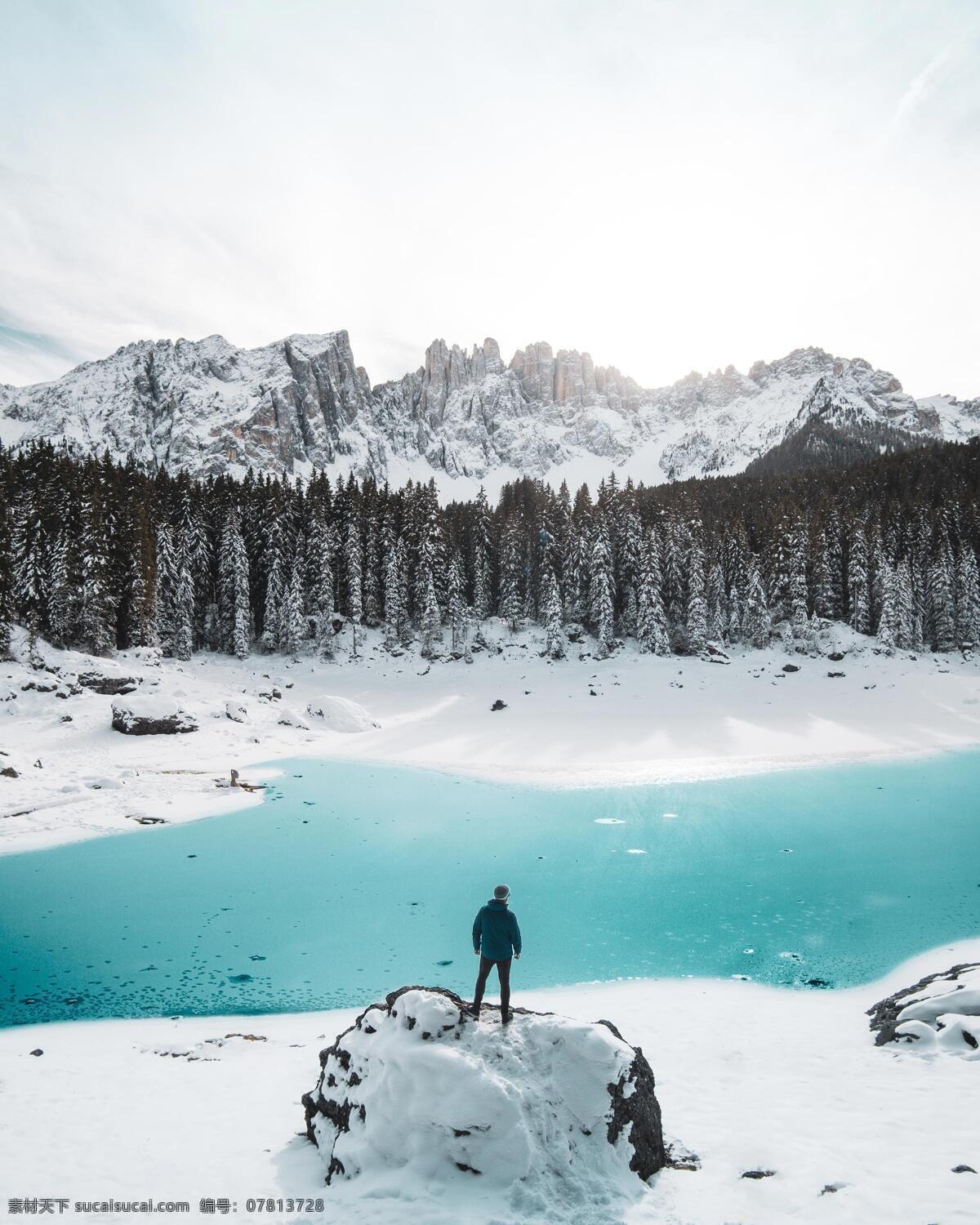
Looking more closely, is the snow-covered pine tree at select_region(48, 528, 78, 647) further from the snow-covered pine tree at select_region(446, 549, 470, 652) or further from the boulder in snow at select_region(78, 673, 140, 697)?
the snow-covered pine tree at select_region(446, 549, 470, 652)

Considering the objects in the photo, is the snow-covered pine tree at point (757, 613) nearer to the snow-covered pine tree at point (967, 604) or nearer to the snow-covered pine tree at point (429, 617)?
the snow-covered pine tree at point (967, 604)

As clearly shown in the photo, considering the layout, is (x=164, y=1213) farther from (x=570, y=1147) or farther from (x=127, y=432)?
(x=127, y=432)

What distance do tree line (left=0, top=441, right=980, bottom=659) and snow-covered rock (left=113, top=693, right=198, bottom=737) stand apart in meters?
16.1

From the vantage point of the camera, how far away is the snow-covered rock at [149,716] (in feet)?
114

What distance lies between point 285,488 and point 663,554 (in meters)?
44.1

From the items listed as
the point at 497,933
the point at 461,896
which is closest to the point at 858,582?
the point at 461,896


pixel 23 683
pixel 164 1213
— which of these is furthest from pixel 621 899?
pixel 23 683

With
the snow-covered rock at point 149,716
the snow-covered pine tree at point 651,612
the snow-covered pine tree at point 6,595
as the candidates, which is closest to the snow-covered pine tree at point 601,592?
the snow-covered pine tree at point 651,612

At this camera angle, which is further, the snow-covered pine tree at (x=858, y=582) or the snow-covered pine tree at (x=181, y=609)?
the snow-covered pine tree at (x=858, y=582)

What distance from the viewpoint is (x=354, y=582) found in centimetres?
6306

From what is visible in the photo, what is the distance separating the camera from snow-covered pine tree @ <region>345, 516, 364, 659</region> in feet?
205

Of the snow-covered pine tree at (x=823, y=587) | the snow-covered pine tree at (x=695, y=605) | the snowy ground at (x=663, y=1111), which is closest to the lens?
the snowy ground at (x=663, y=1111)

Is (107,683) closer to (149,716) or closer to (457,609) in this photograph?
(149,716)

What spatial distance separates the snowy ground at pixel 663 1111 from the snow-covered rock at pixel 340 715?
32.4m
